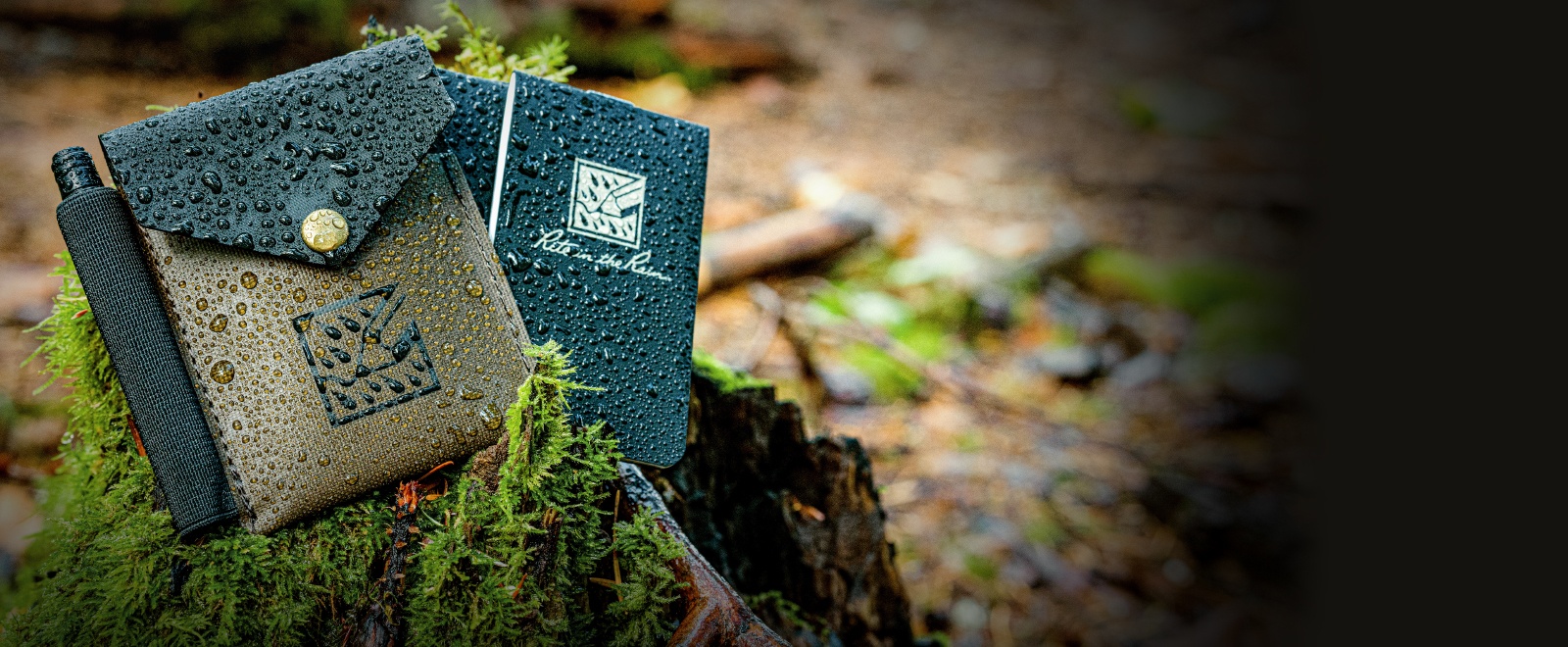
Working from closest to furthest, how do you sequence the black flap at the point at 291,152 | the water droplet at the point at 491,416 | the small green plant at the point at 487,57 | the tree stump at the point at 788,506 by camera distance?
the black flap at the point at 291,152
the water droplet at the point at 491,416
the small green plant at the point at 487,57
the tree stump at the point at 788,506

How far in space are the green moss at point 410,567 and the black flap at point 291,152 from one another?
423 millimetres

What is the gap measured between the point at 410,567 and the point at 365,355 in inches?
15.1

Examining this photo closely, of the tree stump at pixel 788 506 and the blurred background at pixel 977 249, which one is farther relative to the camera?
the blurred background at pixel 977 249

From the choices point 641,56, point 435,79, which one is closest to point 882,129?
point 641,56

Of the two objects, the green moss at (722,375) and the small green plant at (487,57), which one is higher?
the small green plant at (487,57)

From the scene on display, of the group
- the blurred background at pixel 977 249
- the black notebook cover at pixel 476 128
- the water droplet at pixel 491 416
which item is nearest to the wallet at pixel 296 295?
the water droplet at pixel 491 416

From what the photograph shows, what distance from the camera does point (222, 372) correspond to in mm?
1225

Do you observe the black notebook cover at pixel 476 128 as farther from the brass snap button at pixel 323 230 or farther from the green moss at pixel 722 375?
the green moss at pixel 722 375

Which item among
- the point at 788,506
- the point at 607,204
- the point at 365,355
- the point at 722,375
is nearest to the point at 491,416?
the point at 365,355

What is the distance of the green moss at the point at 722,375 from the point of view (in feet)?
6.66

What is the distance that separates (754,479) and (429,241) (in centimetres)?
113

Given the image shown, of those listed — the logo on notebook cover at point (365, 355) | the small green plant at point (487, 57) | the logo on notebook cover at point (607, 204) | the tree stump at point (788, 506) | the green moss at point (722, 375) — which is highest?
the small green plant at point (487, 57)

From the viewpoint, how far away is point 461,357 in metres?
1.32

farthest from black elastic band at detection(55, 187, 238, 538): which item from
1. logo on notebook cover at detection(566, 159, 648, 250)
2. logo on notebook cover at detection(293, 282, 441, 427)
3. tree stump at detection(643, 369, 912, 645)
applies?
tree stump at detection(643, 369, 912, 645)
